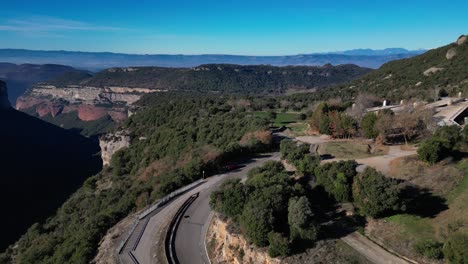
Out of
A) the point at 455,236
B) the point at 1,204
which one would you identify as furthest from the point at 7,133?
the point at 455,236

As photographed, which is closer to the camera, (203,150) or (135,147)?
(203,150)

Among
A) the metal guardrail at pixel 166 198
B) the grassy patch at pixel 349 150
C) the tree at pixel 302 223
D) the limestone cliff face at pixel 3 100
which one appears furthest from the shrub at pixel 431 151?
the limestone cliff face at pixel 3 100

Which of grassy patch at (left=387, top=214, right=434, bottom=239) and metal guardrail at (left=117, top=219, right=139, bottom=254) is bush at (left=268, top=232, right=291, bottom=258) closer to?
grassy patch at (left=387, top=214, right=434, bottom=239)

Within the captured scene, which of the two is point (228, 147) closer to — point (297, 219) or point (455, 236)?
point (297, 219)

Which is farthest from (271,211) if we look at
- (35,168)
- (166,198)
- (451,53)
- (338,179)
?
(451,53)

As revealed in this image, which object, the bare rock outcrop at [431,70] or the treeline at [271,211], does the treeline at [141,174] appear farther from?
the bare rock outcrop at [431,70]

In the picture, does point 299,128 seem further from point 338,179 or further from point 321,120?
point 338,179
